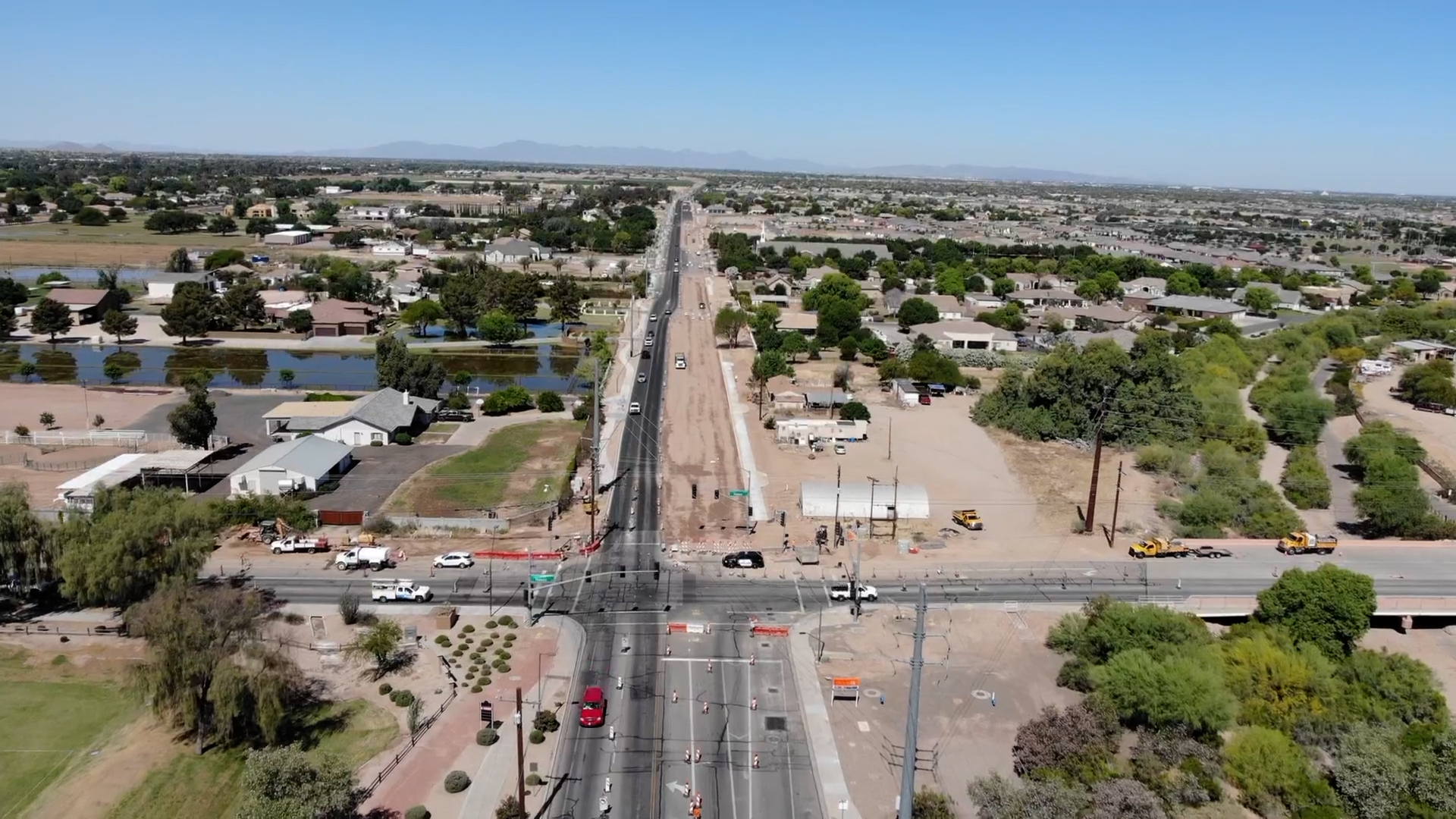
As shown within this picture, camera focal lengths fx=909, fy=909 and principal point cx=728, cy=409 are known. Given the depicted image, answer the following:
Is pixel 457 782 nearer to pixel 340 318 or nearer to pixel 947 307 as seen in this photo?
pixel 340 318

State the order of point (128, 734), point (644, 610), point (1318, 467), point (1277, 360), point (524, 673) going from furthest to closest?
point (1277, 360) < point (1318, 467) < point (644, 610) < point (524, 673) < point (128, 734)

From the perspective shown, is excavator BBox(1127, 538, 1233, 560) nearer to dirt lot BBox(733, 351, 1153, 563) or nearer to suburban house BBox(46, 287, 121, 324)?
dirt lot BBox(733, 351, 1153, 563)

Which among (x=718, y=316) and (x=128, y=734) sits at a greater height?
(x=718, y=316)

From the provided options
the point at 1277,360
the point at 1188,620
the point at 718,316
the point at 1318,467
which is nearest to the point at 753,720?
the point at 1188,620

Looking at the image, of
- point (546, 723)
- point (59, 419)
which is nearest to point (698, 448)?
point (546, 723)

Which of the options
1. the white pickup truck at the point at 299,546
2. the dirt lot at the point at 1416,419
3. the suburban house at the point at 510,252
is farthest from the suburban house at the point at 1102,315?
the white pickup truck at the point at 299,546

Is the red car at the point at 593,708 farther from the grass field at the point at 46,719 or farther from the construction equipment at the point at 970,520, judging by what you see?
the construction equipment at the point at 970,520

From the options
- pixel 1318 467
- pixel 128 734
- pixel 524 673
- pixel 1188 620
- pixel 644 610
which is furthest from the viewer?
pixel 1318 467

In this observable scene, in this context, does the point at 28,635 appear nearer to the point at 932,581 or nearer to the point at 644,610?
the point at 644,610
